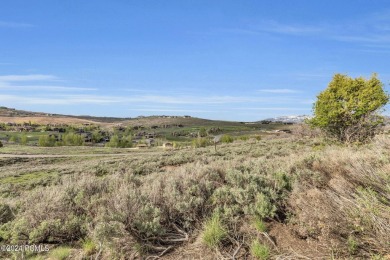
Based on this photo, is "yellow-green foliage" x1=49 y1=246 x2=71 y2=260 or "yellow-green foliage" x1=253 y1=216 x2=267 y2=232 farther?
"yellow-green foliage" x1=49 y1=246 x2=71 y2=260

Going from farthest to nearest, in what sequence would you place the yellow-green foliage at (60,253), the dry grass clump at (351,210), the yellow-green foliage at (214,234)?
the yellow-green foliage at (60,253) → the yellow-green foliage at (214,234) → the dry grass clump at (351,210)

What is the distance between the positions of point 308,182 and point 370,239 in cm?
222

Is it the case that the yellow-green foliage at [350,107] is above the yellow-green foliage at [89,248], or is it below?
above

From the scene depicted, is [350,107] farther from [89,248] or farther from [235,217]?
[89,248]

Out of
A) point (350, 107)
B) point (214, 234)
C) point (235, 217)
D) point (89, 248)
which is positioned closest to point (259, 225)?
point (235, 217)

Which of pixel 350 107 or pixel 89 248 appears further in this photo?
pixel 350 107

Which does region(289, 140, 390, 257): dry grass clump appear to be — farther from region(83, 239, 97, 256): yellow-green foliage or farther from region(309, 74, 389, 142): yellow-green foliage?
region(309, 74, 389, 142): yellow-green foliage

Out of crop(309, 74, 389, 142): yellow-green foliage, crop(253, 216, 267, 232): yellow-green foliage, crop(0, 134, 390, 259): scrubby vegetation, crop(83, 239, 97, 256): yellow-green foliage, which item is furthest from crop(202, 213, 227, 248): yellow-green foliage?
crop(309, 74, 389, 142): yellow-green foliage

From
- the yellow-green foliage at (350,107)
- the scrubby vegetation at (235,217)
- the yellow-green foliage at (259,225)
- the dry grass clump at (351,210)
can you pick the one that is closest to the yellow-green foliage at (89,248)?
the scrubby vegetation at (235,217)

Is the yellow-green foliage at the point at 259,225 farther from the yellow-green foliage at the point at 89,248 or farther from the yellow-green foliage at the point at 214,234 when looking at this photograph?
the yellow-green foliage at the point at 89,248

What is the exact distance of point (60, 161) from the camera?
53.2m

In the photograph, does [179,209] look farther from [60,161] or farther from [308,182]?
[60,161]

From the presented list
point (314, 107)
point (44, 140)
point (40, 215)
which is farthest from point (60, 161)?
point (44, 140)

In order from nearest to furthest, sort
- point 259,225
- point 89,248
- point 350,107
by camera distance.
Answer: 1. point 259,225
2. point 89,248
3. point 350,107
